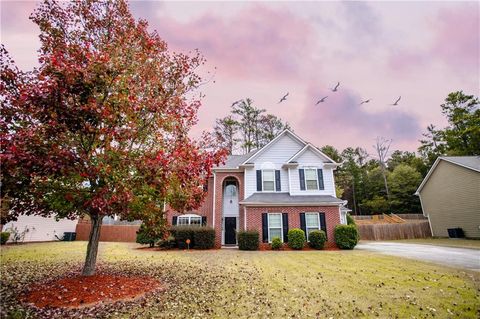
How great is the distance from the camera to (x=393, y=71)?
1641 centimetres

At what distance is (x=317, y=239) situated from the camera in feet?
Result: 57.9

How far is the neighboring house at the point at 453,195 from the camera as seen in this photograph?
2227 cm

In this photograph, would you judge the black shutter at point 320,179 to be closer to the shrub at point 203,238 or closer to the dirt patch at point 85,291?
the shrub at point 203,238

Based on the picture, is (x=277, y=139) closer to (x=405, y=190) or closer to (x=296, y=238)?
(x=296, y=238)

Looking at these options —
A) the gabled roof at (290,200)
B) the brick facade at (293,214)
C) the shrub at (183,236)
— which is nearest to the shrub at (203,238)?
the shrub at (183,236)

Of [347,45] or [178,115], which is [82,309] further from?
[347,45]

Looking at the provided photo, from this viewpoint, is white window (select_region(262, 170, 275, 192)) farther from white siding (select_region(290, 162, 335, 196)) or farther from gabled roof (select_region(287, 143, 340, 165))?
gabled roof (select_region(287, 143, 340, 165))

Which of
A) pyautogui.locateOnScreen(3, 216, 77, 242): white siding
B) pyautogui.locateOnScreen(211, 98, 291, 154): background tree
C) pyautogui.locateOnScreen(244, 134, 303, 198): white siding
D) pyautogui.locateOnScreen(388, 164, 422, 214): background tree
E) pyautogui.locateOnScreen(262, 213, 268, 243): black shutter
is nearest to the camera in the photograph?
pyautogui.locateOnScreen(262, 213, 268, 243): black shutter

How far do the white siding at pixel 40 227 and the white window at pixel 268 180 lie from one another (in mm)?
19154

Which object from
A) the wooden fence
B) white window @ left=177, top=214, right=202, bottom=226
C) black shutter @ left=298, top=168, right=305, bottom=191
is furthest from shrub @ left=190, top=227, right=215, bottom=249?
the wooden fence

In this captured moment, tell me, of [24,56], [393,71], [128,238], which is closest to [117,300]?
[24,56]

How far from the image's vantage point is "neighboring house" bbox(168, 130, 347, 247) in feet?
61.6

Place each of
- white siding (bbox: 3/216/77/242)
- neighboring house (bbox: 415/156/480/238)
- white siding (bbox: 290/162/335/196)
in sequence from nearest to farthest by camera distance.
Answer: white siding (bbox: 290/162/335/196) → neighboring house (bbox: 415/156/480/238) → white siding (bbox: 3/216/77/242)

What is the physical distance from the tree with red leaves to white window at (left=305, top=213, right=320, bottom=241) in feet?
42.5
